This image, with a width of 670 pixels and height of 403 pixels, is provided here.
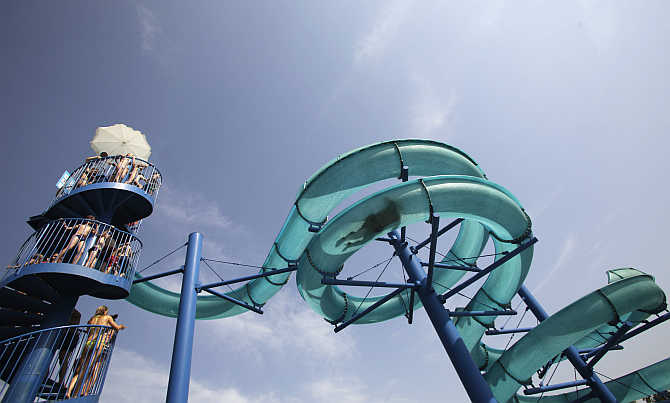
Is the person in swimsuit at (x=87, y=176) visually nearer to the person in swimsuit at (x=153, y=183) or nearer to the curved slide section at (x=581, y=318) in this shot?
the person in swimsuit at (x=153, y=183)

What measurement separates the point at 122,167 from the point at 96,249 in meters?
3.06

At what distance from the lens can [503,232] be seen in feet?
28.4

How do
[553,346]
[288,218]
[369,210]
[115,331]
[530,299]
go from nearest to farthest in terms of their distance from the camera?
[369,210] → [115,331] → [553,346] → [288,218] → [530,299]

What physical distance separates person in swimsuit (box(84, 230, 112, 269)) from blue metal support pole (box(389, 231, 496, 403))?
349 inches

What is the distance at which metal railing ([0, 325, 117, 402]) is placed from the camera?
7.23 m

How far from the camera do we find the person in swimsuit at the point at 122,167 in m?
10.2

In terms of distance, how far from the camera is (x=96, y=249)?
866cm

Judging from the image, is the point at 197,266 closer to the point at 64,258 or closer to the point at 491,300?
the point at 64,258

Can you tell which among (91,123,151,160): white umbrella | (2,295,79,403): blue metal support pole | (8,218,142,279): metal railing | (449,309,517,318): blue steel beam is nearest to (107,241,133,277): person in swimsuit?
(8,218,142,279): metal railing

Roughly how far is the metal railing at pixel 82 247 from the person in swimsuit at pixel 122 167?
171 centimetres

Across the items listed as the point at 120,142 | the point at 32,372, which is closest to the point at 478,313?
the point at 32,372

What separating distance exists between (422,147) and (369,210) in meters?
3.39

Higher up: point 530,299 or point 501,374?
point 530,299

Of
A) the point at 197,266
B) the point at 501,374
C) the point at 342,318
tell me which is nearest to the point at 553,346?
the point at 501,374
